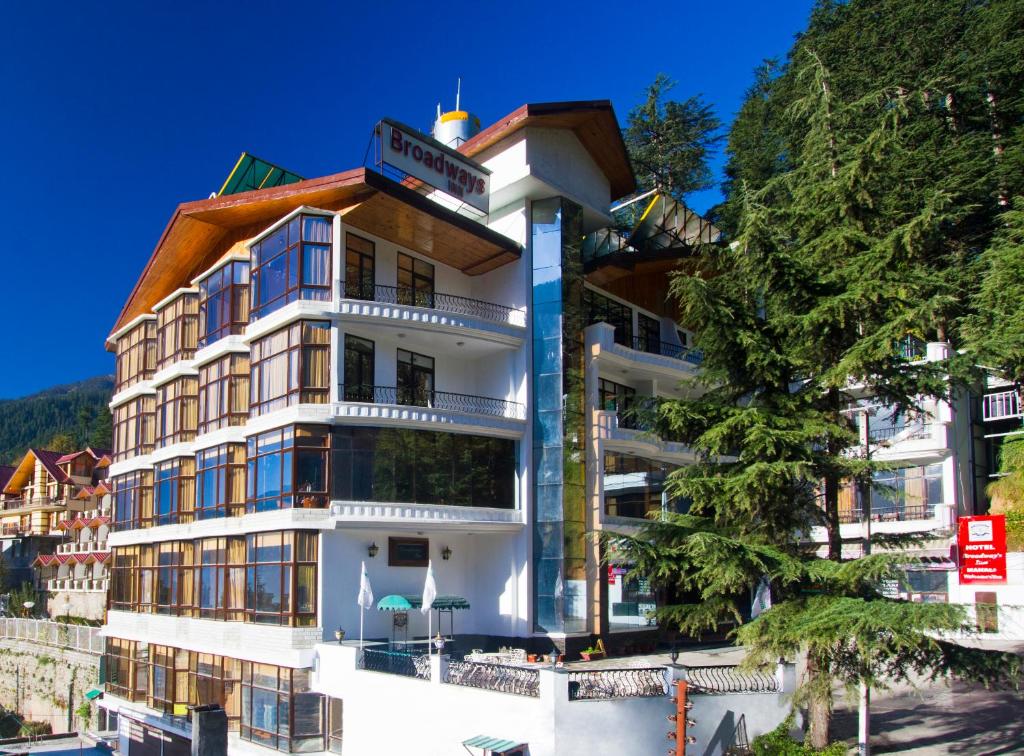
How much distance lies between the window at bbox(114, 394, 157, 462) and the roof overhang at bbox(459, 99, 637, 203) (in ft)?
53.8

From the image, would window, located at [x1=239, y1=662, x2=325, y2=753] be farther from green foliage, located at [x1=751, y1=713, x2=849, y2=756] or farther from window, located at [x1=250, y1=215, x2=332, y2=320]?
green foliage, located at [x1=751, y1=713, x2=849, y2=756]

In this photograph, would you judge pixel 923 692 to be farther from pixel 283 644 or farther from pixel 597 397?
pixel 283 644

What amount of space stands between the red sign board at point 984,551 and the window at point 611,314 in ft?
43.6

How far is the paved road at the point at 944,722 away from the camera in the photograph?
18.3m

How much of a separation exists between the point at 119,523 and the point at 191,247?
1226 centimetres

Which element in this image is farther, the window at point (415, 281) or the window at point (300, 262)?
the window at point (415, 281)

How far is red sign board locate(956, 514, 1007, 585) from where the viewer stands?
74.5 feet

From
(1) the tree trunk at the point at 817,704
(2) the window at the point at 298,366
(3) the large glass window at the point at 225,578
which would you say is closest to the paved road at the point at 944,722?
(1) the tree trunk at the point at 817,704


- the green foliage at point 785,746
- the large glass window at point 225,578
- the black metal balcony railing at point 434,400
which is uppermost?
the black metal balcony railing at point 434,400

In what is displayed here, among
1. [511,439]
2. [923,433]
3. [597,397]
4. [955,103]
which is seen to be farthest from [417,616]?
[955,103]

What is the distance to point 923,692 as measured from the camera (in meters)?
22.5

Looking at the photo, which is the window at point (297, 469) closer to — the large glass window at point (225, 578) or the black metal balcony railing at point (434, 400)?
the large glass window at point (225, 578)

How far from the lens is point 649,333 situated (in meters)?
36.3

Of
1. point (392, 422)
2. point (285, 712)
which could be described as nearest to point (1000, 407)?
point (392, 422)
